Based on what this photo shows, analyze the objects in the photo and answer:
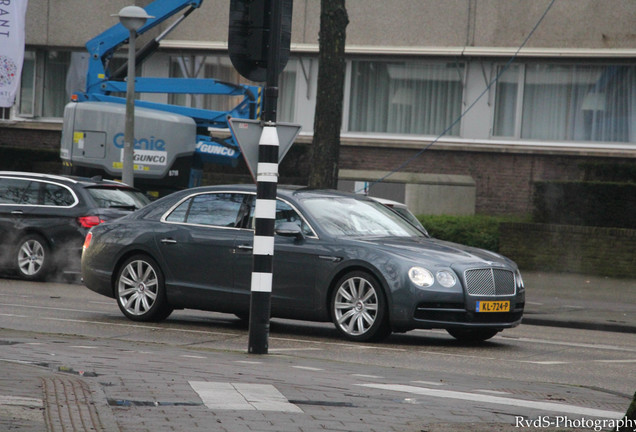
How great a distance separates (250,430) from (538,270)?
16918mm

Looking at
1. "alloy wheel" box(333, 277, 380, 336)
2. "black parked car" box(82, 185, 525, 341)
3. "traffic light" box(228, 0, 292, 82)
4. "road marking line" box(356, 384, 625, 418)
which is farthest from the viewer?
"alloy wheel" box(333, 277, 380, 336)

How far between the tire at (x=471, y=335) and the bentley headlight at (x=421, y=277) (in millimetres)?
1162

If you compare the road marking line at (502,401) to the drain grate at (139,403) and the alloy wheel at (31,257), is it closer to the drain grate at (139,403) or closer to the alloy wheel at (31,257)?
the drain grate at (139,403)

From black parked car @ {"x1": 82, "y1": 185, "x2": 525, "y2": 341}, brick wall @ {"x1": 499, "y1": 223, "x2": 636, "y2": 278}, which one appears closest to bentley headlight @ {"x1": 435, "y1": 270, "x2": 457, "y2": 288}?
black parked car @ {"x1": 82, "y1": 185, "x2": 525, "y2": 341}

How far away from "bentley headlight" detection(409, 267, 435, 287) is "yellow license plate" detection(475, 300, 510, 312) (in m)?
0.58

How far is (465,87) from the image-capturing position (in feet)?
90.4

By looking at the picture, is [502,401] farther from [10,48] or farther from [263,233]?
[10,48]

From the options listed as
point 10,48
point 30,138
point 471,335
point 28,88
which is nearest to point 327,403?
point 471,335

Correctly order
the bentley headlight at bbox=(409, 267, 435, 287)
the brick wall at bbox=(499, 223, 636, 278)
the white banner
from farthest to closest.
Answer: the white banner < the brick wall at bbox=(499, 223, 636, 278) < the bentley headlight at bbox=(409, 267, 435, 287)

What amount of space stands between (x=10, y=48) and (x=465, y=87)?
10853 mm

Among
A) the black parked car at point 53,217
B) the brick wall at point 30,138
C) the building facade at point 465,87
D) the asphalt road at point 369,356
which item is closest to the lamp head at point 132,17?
the black parked car at point 53,217

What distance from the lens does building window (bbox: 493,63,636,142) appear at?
1040 inches

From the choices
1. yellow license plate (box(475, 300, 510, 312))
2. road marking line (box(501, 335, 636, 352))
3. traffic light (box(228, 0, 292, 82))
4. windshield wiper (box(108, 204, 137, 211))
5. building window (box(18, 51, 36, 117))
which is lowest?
road marking line (box(501, 335, 636, 352))

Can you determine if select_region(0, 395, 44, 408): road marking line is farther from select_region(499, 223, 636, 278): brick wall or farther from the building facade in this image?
the building facade
